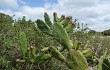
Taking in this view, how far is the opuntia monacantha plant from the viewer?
14.6ft

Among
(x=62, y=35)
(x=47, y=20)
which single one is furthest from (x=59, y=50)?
(x=47, y=20)

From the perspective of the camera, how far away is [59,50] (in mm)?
4965

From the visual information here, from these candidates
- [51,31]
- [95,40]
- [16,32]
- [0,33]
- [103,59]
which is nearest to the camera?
[103,59]

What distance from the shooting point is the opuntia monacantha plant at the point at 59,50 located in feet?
14.6

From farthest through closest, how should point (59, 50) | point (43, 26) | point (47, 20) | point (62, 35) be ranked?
point (47, 20)
point (43, 26)
point (59, 50)
point (62, 35)

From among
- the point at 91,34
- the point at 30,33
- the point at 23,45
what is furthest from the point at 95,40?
the point at 23,45

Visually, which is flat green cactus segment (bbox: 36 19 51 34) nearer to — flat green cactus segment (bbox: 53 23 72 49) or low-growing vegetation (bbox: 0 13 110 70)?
low-growing vegetation (bbox: 0 13 110 70)

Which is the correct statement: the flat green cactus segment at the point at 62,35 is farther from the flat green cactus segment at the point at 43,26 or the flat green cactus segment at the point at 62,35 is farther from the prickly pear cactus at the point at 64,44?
the flat green cactus segment at the point at 43,26

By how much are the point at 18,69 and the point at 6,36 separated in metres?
0.77

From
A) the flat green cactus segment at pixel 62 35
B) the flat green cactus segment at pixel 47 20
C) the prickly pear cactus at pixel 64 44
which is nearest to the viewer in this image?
the prickly pear cactus at pixel 64 44

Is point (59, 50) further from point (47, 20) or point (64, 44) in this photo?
point (47, 20)

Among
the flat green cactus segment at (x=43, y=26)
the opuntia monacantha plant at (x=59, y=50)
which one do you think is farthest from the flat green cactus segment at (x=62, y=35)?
the flat green cactus segment at (x=43, y=26)

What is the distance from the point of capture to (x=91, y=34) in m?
8.09

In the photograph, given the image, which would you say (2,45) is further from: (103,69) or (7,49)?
(103,69)
